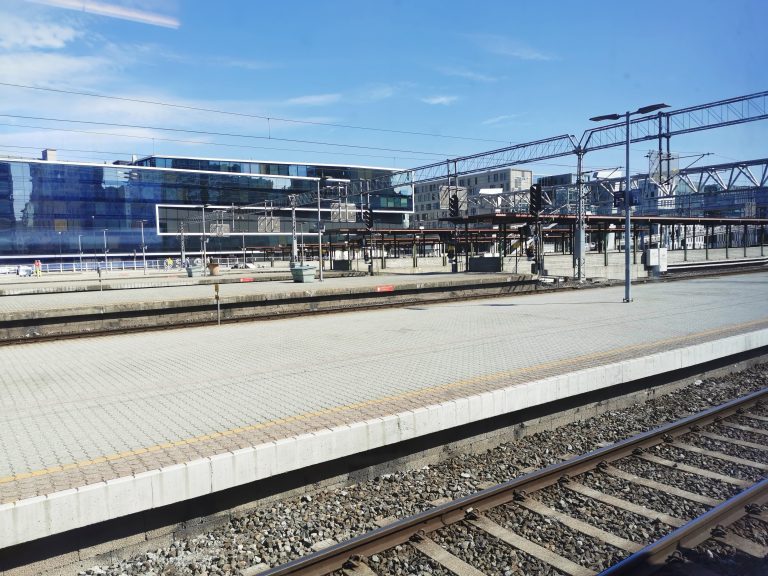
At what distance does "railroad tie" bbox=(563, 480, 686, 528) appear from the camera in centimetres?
545

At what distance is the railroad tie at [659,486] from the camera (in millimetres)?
5844

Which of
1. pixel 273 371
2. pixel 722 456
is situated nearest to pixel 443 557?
pixel 722 456

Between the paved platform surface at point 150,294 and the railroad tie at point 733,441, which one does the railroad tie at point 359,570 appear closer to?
the railroad tie at point 733,441

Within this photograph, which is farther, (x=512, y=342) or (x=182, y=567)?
(x=512, y=342)

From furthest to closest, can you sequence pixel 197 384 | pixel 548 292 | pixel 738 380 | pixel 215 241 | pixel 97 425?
1. pixel 215 241
2. pixel 548 292
3. pixel 738 380
4. pixel 197 384
5. pixel 97 425

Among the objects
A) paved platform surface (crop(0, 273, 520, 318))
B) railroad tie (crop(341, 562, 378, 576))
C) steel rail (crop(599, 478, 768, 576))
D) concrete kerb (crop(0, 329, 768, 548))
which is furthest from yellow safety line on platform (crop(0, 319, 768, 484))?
paved platform surface (crop(0, 273, 520, 318))

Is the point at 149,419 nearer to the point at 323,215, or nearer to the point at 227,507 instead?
the point at 227,507

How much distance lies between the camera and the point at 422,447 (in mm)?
6980

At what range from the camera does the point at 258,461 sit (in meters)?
5.53

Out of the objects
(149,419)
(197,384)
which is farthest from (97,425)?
(197,384)

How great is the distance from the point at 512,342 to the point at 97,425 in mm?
7752

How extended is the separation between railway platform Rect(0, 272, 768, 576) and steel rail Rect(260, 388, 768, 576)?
1.11m

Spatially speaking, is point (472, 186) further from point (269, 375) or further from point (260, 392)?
point (260, 392)

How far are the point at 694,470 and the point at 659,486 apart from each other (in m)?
0.72
